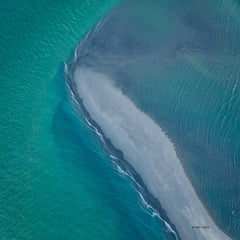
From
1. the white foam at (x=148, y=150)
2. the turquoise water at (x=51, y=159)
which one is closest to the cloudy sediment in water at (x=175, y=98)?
the white foam at (x=148, y=150)

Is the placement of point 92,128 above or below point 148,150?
below

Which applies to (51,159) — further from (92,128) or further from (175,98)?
(175,98)

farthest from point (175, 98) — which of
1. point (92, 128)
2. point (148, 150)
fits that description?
point (92, 128)

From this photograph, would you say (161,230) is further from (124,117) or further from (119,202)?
(124,117)

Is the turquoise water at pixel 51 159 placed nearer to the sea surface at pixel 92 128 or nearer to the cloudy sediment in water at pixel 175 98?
the sea surface at pixel 92 128

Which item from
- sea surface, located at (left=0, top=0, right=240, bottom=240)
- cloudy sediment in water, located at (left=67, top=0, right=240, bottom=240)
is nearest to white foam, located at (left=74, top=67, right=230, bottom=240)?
cloudy sediment in water, located at (left=67, top=0, right=240, bottom=240)

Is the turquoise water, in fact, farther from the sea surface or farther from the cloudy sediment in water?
the cloudy sediment in water
